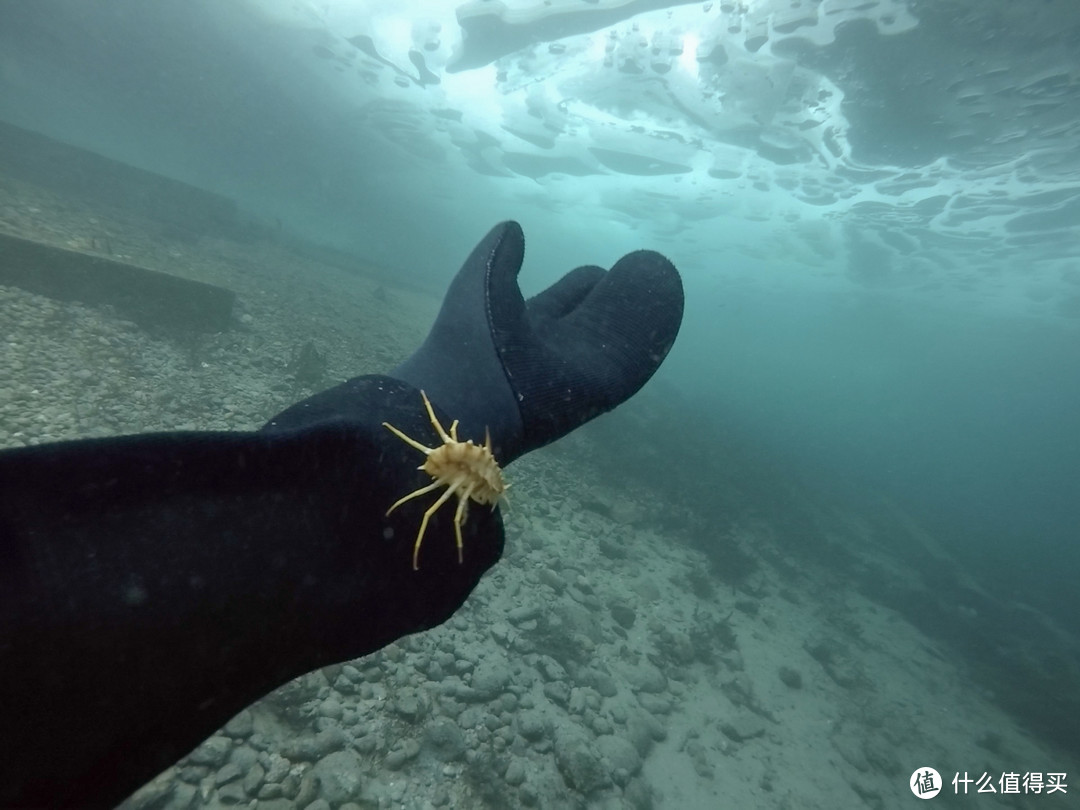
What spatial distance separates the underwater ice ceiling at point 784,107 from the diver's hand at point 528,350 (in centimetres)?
1472

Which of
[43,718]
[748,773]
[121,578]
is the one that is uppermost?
[121,578]

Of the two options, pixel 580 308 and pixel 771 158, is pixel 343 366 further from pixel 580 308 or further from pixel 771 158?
pixel 771 158

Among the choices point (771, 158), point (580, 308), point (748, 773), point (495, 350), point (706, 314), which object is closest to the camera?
point (495, 350)

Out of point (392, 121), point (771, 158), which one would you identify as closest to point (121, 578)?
point (771, 158)

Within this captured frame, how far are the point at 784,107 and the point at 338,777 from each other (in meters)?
21.9

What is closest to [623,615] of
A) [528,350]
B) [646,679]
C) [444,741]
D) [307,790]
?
[646,679]

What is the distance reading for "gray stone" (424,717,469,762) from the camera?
4309mm

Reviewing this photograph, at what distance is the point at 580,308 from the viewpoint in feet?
9.12

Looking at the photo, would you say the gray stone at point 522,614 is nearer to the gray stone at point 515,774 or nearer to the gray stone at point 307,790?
the gray stone at point 515,774

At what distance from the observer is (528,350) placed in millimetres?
2283

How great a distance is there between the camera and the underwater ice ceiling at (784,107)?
1278 centimetres

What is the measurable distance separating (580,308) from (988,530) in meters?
42.4

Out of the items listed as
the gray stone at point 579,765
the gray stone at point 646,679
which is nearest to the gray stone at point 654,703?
the gray stone at point 646,679

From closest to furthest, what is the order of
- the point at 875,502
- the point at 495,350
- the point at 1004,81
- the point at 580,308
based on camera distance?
the point at 495,350 < the point at 580,308 < the point at 1004,81 < the point at 875,502
